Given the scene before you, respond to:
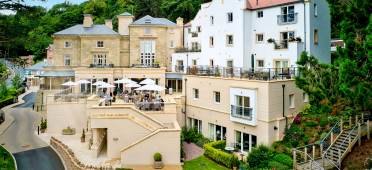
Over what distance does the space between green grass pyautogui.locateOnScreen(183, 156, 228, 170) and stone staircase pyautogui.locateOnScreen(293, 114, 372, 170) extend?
5740 mm

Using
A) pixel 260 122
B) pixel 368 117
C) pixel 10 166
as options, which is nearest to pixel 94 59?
pixel 10 166

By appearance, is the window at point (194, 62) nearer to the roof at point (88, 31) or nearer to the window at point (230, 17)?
the window at point (230, 17)

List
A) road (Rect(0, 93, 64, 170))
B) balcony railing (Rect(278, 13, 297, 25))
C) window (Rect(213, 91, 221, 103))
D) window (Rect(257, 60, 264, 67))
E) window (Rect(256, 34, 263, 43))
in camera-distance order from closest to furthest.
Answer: road (Rect(0, 93, 64, 170))
window (Rect(213, 91, 221, 103))
balcony railing (Rect(278, 13, 297, 25))
window (Rect(257, 60, 264, 67))
window (Rect(256, 34, 263, 43))

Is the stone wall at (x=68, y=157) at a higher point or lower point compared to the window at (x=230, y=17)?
lower

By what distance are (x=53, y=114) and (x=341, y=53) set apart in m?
29.4

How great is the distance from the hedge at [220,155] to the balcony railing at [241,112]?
9.49ft

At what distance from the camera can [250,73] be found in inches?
1121

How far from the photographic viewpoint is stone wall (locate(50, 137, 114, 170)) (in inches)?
972

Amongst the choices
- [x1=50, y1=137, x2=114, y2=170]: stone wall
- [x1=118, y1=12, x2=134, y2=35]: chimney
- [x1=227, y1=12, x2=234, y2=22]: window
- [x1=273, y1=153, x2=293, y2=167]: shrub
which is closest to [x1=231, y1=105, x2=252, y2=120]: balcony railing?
[x1=273, y1=153, x2=293, y2=167]: shrub

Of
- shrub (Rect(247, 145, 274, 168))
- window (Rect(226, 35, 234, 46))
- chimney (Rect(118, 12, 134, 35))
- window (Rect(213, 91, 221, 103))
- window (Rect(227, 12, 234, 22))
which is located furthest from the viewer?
chimney (Rect(118, 12, 134, 35))

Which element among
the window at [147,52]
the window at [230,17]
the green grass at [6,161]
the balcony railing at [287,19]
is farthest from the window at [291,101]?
the window at [147,52]

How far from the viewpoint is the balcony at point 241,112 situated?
27672 millimetres

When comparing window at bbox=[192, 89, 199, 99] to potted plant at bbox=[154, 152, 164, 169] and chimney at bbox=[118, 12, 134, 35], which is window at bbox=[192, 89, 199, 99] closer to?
potted plant at bbox=[154, 152, 164, 169]

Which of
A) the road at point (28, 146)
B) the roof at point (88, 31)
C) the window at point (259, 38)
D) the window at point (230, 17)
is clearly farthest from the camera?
the roof at point (88, 31)
